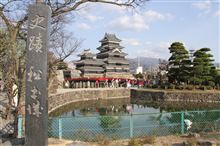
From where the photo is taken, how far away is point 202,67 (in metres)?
34.7

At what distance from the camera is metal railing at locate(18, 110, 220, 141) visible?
9.90 metres

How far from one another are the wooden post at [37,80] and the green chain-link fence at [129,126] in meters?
3.37

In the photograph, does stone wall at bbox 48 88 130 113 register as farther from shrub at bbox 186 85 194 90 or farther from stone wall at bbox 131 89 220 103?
shrub at bbox 186 85 194 90

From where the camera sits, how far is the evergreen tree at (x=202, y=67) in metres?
34.9

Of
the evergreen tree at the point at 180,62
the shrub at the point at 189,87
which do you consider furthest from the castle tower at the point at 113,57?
the shrub at the point at 189,87

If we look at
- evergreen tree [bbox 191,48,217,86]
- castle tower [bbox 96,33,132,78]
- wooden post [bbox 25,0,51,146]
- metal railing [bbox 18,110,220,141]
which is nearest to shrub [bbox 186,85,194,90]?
evergreen tree [bbox 191,48,217,86]

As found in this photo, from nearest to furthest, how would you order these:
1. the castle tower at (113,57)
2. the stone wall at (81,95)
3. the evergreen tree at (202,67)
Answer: the stone wall at (81,95)
the evergreen tree at (202,67)
the castle tower at (113,57)

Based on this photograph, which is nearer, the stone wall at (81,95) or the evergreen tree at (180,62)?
the stone wall at (81,95)

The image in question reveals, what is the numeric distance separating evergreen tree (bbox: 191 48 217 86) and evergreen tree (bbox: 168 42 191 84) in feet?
3.73

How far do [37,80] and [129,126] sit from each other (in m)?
4.92

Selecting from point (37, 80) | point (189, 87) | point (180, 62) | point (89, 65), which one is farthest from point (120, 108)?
point (89, 65)

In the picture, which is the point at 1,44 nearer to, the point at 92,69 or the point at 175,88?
the point at 175,88

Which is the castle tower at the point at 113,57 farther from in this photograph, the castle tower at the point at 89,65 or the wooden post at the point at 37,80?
the wooden post at the point at 37,80

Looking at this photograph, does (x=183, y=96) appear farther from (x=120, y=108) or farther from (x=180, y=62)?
(x=120, y=108)
